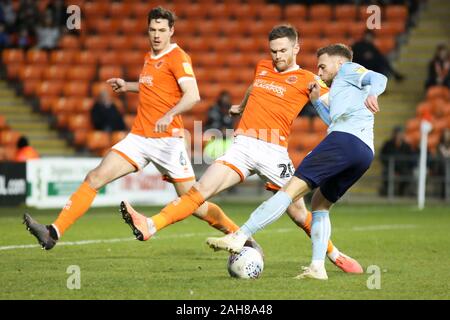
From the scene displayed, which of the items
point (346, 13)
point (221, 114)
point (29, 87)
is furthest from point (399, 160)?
point (29, 87)

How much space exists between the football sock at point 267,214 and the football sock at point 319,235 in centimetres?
46

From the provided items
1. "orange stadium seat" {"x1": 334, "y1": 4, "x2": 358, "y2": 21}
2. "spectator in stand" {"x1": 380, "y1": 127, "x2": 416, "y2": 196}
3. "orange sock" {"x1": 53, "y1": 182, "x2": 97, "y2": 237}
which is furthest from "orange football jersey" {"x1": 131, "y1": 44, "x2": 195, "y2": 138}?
"orange stadium seat" {"x1": 334, "y1": 4, "x2": 358, "y2": 21}

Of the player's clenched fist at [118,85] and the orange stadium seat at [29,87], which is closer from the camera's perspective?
the player's clenched fist at [118,85]

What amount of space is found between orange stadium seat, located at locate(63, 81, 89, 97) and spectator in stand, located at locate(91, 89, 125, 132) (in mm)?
2418

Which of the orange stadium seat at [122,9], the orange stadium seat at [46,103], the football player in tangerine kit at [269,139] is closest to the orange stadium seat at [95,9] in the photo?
the orange stadium seat at [122,9]

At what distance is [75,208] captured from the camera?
31.7 ft

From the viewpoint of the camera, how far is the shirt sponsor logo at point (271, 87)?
937 centimetres

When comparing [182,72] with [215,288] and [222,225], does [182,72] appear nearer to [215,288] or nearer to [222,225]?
[222,225]

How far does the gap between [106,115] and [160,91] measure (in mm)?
12527

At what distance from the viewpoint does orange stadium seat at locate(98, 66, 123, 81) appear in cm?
2481

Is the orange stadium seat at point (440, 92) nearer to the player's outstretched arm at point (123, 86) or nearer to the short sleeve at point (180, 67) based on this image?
the player's outstretched arm at point (123, 86)

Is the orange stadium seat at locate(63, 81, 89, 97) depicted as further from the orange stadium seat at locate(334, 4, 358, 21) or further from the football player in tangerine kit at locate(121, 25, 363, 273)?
the football player in tangerine kit at locate(121, 25, 363, 273)

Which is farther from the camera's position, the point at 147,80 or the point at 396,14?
the point at 396,14

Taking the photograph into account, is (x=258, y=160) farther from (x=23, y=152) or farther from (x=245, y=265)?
(x=23, y=152)
